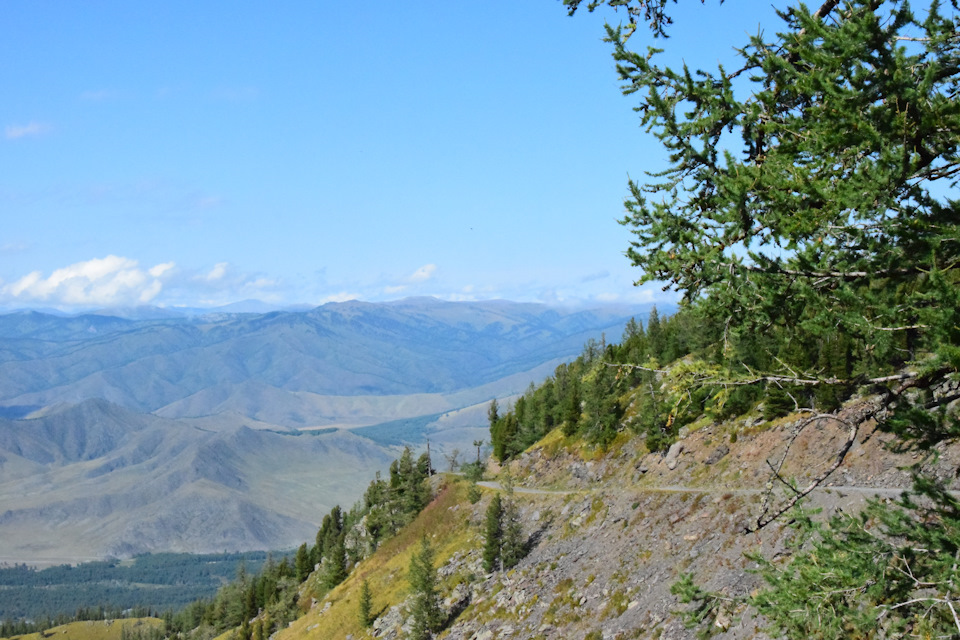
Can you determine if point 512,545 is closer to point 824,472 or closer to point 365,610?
point 365,610

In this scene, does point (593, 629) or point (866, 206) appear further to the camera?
point (593, 629)

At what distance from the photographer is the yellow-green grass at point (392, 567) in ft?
294

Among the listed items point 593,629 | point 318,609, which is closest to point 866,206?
point 593,629

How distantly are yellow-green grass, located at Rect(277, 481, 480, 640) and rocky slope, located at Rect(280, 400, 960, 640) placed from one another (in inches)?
21.1

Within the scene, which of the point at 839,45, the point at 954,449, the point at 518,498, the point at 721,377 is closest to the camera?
the point at 839,45

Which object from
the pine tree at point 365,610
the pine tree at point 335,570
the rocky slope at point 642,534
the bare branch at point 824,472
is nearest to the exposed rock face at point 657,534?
the rocky slope at point 642,534

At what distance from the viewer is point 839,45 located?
30.0 feet

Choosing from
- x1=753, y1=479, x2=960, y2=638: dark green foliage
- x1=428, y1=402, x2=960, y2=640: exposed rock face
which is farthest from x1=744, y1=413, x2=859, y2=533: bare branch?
x1=428, y1=402, x2=960, y2=640: exposed rock face

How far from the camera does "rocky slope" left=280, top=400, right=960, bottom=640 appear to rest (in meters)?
43.0

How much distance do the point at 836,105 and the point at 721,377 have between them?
452cm

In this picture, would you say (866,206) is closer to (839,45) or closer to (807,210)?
(807,210)

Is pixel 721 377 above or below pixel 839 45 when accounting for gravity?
below

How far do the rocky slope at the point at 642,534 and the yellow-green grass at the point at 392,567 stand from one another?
54 centimetres

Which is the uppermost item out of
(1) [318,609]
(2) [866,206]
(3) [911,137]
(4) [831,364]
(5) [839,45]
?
(5) [839,45]
